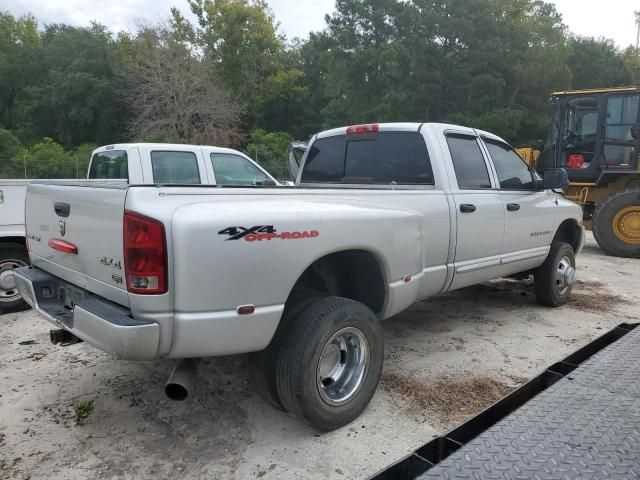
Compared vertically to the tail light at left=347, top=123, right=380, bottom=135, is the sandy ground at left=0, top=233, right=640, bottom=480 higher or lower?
lower

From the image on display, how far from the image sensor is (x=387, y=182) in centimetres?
465

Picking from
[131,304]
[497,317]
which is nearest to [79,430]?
[131,304]

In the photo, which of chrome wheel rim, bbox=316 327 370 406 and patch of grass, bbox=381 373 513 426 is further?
patch of grass, bbox=381 373 513 426

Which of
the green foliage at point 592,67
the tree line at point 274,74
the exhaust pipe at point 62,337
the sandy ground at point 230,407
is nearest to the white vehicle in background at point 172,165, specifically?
the sandy ground at point 230,407

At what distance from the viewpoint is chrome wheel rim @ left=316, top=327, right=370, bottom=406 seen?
3.22m

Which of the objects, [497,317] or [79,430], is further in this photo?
[497,317]

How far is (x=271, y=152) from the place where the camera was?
30.8 metres

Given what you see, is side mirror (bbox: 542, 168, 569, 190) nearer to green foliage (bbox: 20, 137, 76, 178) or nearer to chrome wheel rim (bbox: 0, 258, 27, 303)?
chrome wheel rim (bbox: 0, 258, 27, 303)

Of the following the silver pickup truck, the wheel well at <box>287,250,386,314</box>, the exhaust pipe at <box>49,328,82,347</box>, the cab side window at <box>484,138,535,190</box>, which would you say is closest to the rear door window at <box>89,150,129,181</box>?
the silver pickup truck

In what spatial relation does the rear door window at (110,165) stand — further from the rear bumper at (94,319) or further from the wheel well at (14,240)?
the rear bumper at (94,319)

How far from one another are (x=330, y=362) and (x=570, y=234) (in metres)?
4.40

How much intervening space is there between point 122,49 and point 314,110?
17077 millimetres

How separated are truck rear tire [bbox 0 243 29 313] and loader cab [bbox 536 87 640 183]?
9.09 m

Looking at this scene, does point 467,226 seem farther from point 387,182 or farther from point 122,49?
point 122,49
